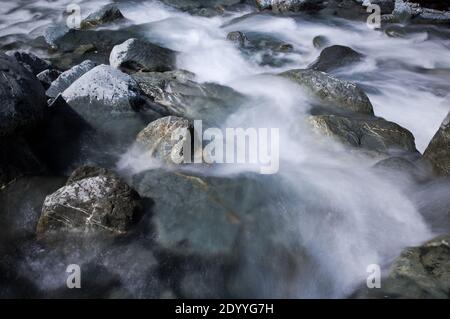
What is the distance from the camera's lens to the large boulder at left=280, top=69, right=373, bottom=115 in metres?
7.95

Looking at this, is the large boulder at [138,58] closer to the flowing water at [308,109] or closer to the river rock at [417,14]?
the flowing water at [308,109]

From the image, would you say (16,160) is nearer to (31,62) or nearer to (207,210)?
(207,210)

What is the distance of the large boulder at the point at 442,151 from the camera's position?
620 centimetres

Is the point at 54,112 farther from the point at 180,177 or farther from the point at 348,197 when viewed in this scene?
the point at 348,197

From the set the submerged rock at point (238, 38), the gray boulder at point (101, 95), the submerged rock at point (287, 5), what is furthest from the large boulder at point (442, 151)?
the submerged rock at point (287, 5)

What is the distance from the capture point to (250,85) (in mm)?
8961

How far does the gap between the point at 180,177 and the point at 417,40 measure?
9.38 meters

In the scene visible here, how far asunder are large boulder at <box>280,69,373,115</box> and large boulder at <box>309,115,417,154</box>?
0.66 meters

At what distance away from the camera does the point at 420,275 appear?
4.54 m

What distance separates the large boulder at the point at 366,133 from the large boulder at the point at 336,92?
2.15 feet

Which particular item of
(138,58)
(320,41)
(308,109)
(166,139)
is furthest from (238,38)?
(166,139)

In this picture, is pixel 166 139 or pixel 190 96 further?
pixel 190 96

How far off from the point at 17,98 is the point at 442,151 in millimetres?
5719

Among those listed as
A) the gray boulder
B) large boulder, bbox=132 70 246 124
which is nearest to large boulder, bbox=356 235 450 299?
Answer: large boulder, bbox=132 70 246 124
